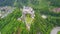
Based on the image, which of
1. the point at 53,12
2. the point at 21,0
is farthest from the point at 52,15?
the point at 21,0

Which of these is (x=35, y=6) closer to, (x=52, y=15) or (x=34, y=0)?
(x=34, y=0)

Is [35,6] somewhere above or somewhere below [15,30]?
above

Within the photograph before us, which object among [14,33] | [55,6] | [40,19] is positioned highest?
[55,6]

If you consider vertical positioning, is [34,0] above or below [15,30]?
above

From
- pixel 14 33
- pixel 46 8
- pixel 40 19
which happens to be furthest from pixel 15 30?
pixel 46 8

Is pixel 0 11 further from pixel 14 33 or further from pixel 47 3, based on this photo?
pixel 47 3
